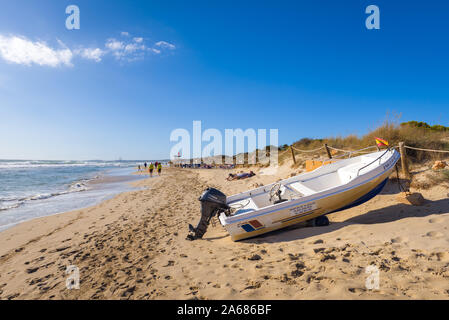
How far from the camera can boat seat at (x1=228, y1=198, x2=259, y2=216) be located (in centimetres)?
510

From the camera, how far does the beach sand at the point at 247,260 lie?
99.3 inches

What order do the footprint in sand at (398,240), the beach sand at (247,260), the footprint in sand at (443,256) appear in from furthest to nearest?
1. the footprint in sand at (398,240)
2. the footprint in sand at (443,256)
3. the beach sand at (247,260)

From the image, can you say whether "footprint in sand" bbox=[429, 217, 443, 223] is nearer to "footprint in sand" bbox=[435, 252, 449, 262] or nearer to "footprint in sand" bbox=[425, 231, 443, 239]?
"footprint in sand" bbox=[425, 231, 443, 239]

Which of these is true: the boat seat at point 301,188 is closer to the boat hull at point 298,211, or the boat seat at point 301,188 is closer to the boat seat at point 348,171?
the boat hull at point 298,211

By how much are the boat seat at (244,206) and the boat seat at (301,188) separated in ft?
4.22

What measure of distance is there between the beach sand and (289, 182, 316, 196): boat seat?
97 cm

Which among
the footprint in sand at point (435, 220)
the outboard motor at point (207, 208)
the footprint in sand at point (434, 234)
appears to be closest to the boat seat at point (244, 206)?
the outboard motor at point (207, 208)

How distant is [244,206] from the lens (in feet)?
17.5

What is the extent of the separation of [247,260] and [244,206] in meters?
1.97

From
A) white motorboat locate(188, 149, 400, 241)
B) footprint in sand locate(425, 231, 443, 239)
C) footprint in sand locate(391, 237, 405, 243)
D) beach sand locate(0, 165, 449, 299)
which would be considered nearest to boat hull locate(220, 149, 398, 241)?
white motorboat locate(188, 149, 400, 241)
